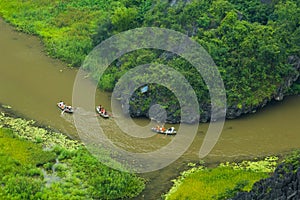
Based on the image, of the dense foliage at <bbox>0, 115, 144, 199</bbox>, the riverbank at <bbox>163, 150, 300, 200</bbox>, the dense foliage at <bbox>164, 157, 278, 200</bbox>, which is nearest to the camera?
the riverbank at <bbox>163, 150, 300, 200</bbox>

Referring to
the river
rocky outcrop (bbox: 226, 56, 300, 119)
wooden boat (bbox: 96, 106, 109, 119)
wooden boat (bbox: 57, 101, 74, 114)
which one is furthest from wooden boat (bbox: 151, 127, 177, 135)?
wooden boat (bbox: 57, 101, 74, 114)

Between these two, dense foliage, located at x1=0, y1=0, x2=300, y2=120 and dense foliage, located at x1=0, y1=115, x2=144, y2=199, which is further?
dense foliage, located at x1=0, y1=0, x2=300, y2=120

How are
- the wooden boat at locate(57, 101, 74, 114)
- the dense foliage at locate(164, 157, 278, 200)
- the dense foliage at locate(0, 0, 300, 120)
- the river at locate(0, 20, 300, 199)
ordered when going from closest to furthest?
1. the dense foliage at locate(164, 157, 278, 200)
2. the river at locate(0, 20, 300, 199)
3. the wooden boat at locate(57, 101, 74, 114)
4. the dense foliage at locate(0, 0, 300, 120)

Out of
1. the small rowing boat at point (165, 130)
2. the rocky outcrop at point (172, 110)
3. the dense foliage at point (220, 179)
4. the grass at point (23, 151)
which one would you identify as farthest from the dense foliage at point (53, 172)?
the rocky outcrop at point (172, 110)

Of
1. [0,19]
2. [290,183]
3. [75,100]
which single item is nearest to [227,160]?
[290,183]

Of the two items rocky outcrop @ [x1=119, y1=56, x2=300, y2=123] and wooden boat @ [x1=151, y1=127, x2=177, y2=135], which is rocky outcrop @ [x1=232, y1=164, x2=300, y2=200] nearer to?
wooden boat @ [x1=151, y1=127, x2=177, y2=135]

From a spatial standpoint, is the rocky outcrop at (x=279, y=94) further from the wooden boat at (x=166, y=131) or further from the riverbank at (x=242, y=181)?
the riverbank at (x=242, y=181)

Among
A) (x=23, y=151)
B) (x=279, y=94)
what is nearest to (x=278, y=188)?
(x=23, y=151)

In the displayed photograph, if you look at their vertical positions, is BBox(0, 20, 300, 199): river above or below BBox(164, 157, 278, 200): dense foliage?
above

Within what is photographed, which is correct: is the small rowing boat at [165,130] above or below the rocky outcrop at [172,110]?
below
